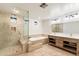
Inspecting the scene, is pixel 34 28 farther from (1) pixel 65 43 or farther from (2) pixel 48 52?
(1) pixel 65 43

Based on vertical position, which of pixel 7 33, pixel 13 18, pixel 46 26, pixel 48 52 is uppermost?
pixel 13 18

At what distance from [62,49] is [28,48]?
31.1 inches

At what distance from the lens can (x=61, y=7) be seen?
177cm

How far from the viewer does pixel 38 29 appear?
1900mm

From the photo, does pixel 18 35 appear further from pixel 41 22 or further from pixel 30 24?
pixel 41 22

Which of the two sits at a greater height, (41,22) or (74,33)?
(41,22)

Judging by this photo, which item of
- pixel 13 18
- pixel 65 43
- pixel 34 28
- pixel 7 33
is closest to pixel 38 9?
pixel 34 28

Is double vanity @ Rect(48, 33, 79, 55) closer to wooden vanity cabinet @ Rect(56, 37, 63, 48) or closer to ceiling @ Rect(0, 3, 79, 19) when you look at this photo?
wooden vanity cabinet @ Rect(56, 37, 63, 48)

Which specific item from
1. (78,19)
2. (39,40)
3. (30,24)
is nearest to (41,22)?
(30,24)

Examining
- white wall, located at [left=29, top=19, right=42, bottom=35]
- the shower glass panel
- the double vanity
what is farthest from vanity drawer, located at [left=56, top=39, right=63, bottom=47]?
the shower glass panel

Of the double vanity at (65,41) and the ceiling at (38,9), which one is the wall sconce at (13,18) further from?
the double vanity at (65,41)

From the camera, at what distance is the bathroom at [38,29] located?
1.71 metres

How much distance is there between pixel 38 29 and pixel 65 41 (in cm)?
73

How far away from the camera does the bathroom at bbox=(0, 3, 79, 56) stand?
1705 mm
